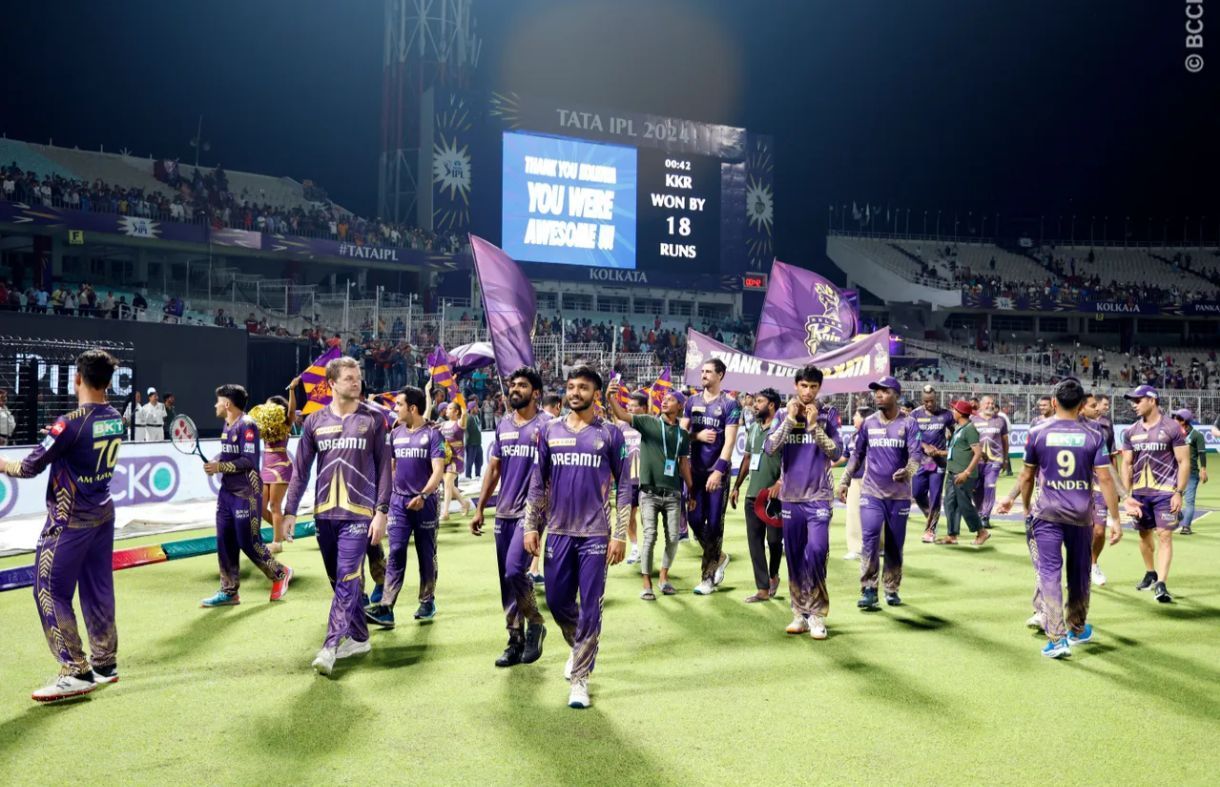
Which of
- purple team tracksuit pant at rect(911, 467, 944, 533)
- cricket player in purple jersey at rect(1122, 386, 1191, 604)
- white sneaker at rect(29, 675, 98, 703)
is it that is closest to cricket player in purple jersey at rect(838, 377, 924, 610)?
cricket player in purple jersey at rect(1122, 386, 1191, 604)

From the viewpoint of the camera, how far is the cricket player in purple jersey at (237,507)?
920 centimetres

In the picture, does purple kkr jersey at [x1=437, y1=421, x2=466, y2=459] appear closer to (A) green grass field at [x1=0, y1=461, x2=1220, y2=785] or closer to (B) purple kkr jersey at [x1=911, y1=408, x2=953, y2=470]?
(A) green grass field at [x1=0, y1=461, x2=1220, y2=785]

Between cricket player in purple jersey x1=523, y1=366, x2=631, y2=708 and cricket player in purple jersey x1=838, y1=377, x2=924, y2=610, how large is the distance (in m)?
3.63

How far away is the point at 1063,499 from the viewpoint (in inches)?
293

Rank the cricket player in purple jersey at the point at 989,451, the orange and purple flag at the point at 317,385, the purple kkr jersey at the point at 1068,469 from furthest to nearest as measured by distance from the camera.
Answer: the cricket player in purple jersey at the point at 989,451
the orange and purple flag at the point at 317,385
the purple kkr jersey at the point at 1068,469

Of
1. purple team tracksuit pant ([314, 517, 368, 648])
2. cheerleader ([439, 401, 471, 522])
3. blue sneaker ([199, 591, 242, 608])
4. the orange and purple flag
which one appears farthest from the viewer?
cheerleader ([439, 401, 471, 522])

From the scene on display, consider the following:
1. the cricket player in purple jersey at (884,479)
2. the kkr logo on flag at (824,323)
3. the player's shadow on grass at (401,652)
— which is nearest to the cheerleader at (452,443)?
the player's shadow on grass at (401,652)

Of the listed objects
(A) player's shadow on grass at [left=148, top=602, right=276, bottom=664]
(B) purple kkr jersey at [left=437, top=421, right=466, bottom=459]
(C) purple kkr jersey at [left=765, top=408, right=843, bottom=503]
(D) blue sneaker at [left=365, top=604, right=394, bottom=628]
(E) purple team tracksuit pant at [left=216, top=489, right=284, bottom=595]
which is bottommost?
(A) player's shadow on grass at [left=148, top=602, right=276, bottom=664]

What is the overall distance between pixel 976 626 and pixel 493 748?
5.14 metres

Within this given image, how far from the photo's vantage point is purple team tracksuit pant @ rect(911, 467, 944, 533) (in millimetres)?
14336

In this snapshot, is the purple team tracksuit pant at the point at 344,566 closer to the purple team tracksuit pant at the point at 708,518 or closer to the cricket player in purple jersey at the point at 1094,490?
the purple team tracksuit pant at the point at 708,518

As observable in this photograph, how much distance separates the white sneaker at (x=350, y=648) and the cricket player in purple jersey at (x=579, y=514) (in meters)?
1.94

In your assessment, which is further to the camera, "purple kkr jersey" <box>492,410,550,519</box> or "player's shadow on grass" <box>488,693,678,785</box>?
"purple kkr jersey" <box>492,410,550,519</box>

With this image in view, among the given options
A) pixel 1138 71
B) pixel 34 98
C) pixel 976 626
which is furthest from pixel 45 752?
pixel 1138 71
